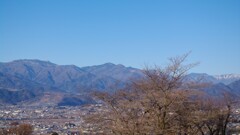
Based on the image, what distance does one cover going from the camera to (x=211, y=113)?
19.7 meters

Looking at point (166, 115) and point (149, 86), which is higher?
point (149, 86)

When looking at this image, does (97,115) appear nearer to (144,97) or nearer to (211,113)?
(144,97)

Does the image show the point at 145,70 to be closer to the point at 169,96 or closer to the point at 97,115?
the point at 169,96

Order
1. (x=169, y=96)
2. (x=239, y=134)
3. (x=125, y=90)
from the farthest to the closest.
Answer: (x=239, y=134) → (x=125, y=90) → (x=169, y=96)

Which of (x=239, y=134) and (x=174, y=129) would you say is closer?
(x=174, y=129)

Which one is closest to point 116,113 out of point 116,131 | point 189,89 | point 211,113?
point 116,131

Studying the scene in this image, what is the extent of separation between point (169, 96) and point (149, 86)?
1.11 meters

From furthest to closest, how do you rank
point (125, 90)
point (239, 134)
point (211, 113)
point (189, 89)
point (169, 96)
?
point (239, 134) < point (211, 113) < point (125, 90) < point (189, 89) < point (169, 96)

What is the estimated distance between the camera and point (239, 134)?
90.7 ft

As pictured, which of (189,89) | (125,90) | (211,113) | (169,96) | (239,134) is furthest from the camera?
(239,134)

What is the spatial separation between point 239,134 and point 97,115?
50.3 ft

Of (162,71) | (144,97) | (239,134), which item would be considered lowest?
(239,134)

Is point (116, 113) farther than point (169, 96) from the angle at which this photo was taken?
Yes

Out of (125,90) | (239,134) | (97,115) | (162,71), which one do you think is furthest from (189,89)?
(239,134)
